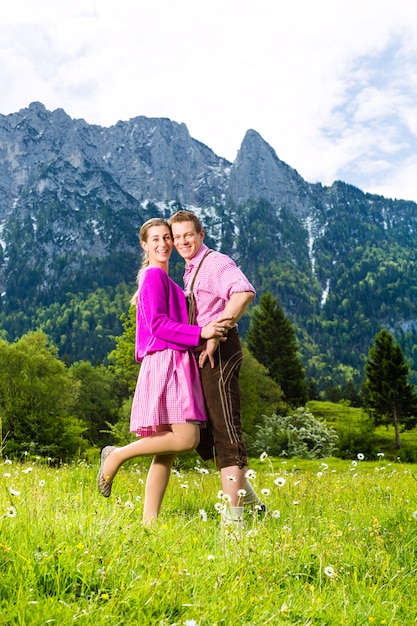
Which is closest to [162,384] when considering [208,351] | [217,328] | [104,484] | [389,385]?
[208,351]

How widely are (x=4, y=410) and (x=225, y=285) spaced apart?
33888mm

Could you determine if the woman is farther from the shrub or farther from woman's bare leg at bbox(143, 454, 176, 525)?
the shrub

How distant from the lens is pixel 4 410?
36562 mm

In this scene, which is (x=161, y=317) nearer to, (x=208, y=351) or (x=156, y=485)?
(x=208, y=351)

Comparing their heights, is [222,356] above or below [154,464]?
above

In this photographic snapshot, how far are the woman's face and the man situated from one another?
0.09 metres

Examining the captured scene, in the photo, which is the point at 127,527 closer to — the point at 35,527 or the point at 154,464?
the point at 35,527

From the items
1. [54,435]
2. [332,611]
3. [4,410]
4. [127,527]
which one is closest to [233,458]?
[127,527]

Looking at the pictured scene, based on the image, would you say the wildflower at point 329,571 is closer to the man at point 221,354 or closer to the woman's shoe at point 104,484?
the man at point 221,354

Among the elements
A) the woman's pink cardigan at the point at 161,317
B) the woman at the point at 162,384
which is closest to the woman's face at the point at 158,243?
the woman at the point at 162,384

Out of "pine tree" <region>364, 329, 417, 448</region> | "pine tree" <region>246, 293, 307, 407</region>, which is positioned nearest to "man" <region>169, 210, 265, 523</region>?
"pine tree" <region>364, 329, 417, 448</region>

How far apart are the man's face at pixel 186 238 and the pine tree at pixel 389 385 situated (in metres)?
50.6

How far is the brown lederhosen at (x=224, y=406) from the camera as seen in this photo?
5.47 metres

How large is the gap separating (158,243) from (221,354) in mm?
1299
